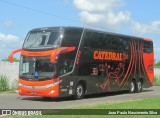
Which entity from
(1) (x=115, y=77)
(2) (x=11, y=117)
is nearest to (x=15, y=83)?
(1) (x=115, y=77)

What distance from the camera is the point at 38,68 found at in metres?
20.8

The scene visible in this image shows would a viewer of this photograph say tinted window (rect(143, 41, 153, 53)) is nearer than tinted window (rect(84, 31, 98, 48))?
No

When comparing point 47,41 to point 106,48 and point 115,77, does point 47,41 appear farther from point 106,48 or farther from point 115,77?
point 115,77

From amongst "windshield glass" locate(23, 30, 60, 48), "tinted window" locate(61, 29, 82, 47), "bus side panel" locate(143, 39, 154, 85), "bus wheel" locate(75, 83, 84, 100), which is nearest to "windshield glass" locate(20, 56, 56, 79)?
"windshield glass" locate(23, 30, 60, 48)

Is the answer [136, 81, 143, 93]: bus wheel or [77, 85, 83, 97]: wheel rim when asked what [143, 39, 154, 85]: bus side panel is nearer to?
[136, 81, 143, 93]: bus wheel

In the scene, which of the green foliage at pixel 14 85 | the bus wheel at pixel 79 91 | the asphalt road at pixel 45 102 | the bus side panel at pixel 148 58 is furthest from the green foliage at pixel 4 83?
the bus side panel at pixel 148 58

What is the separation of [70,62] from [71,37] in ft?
4.28

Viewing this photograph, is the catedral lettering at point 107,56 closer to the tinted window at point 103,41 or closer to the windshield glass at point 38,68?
the tinted window at point 103,41

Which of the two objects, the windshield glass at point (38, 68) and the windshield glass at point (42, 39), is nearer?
the windshield glass at point (38, 68)

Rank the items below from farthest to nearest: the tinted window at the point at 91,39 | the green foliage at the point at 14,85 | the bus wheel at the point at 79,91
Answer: the green foliage at the point at 14,85
the tinted window at the point at 91,39
the bus wheel at the point at 79,91

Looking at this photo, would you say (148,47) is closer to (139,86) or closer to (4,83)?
(139,86)

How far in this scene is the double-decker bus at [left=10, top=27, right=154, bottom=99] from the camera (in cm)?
2048

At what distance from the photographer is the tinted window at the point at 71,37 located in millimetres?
20750

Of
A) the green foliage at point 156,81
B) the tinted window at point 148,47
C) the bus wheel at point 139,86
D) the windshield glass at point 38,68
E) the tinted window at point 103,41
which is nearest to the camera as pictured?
the windshield glass at point 38,68
